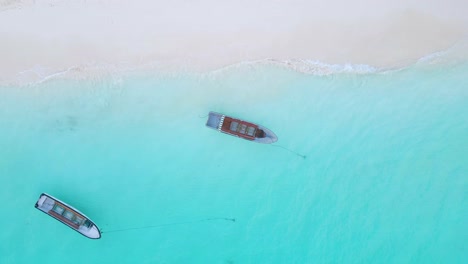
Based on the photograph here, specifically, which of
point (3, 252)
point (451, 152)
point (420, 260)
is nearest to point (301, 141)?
point (451, 152)

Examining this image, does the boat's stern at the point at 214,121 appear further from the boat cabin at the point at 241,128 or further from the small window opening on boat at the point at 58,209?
the small window opening on boat at the point at 58,209

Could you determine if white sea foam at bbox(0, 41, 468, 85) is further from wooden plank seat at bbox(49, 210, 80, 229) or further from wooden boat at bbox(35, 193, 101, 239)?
wooden plank seat at bbox(49, 210, 80, 229)

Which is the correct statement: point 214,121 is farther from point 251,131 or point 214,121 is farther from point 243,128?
point 251,131

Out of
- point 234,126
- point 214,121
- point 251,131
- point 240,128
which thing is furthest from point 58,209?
point 251,131

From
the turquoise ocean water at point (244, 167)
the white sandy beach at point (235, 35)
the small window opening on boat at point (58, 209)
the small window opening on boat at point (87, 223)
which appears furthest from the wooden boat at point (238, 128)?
the small window opening on boat at point (58, 209)

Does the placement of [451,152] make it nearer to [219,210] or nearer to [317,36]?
[317,36]
